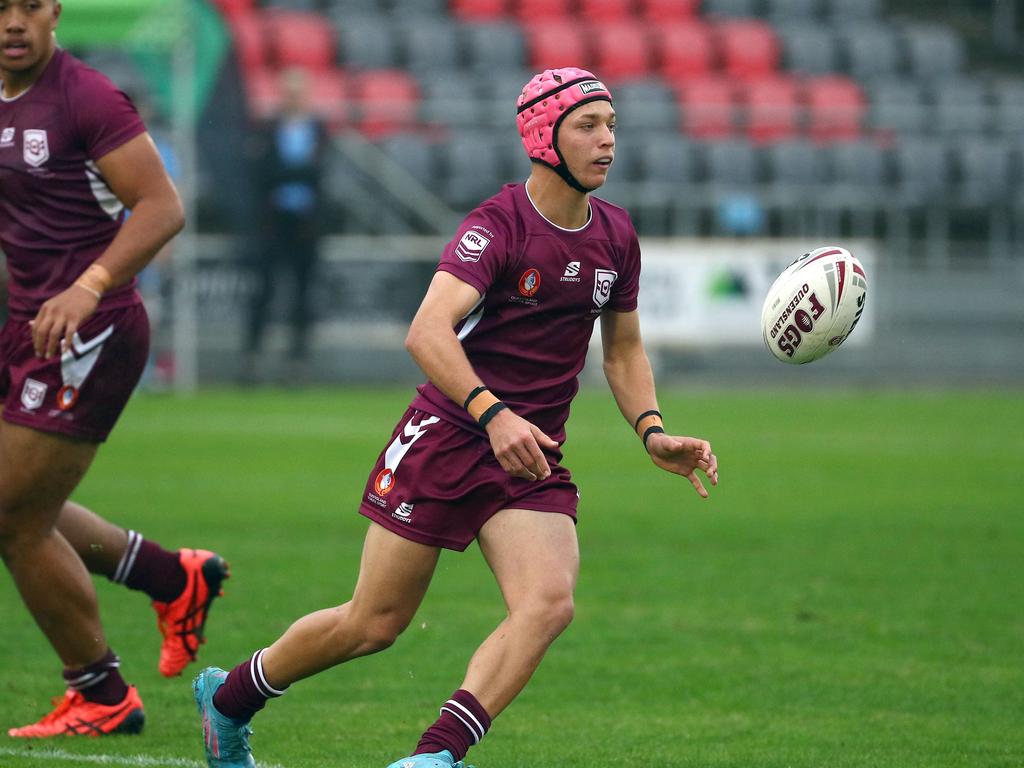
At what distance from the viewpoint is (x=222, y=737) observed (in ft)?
16.2

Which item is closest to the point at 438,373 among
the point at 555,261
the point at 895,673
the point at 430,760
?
the point at 555,261

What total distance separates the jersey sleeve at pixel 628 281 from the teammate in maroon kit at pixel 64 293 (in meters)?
1.51

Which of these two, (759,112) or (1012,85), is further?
(1012,85)

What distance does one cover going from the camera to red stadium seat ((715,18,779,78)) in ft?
92.5

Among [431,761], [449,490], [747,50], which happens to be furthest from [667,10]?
[431,761]

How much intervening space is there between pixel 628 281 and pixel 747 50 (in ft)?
78.8

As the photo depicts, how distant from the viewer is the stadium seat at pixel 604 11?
28703 millimetres

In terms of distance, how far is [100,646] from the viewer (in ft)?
18.8

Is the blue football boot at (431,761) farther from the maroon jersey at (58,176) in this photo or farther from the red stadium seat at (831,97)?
the red stadium seat at (831,97)

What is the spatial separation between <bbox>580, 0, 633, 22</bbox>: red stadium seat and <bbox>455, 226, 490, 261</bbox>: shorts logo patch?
80.8 ft

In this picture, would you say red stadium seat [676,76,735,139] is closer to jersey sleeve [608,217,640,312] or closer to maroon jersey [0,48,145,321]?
maroon jersey [0,48,145,321]

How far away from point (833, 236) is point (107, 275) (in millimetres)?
17021


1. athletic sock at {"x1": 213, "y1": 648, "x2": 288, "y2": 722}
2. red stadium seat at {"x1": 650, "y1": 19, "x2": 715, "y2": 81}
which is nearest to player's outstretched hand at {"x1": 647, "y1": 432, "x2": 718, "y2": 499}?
athletic sock at {"x1": 213, "y1": 648, "x2": 288, "y2": 722}

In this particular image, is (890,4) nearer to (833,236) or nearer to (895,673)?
(833,236)
